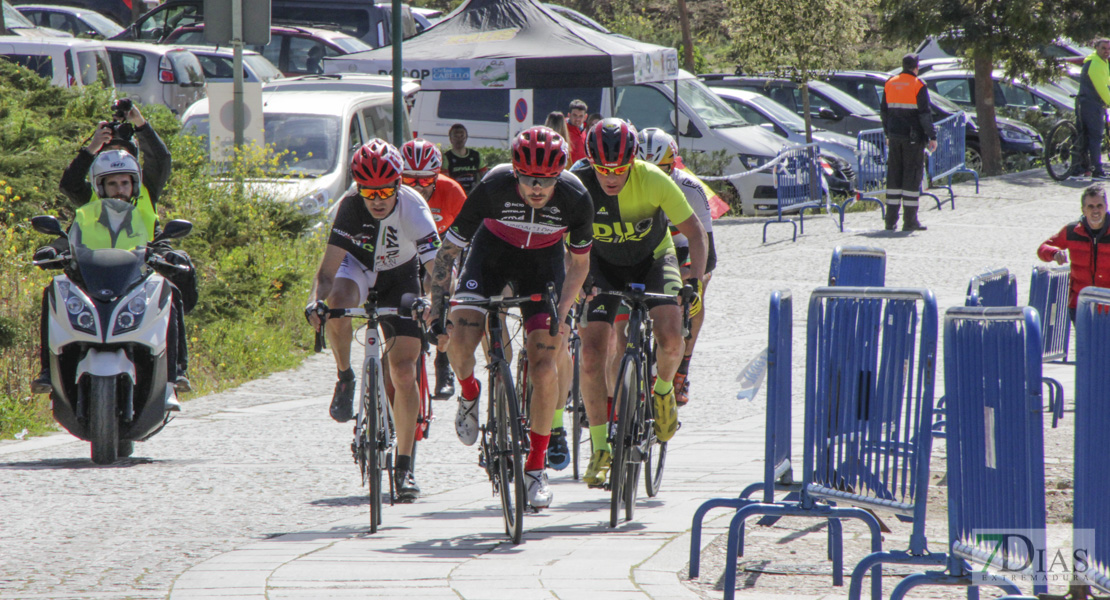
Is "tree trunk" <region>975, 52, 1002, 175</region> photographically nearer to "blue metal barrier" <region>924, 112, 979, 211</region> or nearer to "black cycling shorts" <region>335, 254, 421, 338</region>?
"blue metal barrier" <region>924, 112, 979, 211</region>

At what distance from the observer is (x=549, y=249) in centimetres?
664

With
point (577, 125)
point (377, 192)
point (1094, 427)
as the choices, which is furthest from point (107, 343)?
point (577, 125)

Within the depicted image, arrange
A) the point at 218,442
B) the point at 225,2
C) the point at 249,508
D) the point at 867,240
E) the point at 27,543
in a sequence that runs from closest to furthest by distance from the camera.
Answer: the point at 27,543, the point at 249,508, the point at 218,442, the point at 225,2, the point at 867,240

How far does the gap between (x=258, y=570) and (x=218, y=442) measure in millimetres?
3249

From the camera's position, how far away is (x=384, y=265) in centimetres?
702

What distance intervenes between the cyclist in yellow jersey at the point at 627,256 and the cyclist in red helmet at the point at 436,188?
122 centimetres

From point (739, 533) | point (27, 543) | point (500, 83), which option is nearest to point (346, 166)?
point (500, 83)

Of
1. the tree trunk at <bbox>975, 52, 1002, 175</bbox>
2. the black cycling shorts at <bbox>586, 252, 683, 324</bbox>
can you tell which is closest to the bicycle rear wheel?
the black cycling shorts at <bbox>586, 252, 683, 324</bbox>

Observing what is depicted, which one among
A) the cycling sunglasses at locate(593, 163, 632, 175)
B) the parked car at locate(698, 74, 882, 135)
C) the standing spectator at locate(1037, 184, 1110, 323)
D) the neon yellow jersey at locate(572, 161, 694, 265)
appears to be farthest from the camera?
the parked car at locate(698, 74, 882, 135)

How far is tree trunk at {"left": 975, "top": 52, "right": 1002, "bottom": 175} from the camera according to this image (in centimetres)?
2308

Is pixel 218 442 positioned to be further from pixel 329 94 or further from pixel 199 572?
pixel 329 94

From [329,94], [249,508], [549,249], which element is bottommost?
[249,508]

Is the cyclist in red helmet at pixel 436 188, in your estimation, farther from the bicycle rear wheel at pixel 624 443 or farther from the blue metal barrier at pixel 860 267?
the blue metal barrier at pixel 860 267

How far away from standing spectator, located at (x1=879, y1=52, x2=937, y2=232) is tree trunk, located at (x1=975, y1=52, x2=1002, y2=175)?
613cm
